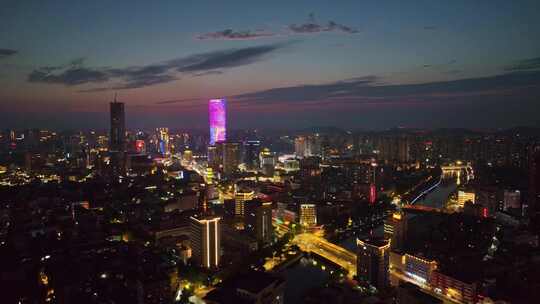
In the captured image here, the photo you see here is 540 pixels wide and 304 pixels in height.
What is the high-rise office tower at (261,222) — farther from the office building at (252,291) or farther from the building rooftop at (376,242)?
the office building at (252,291)

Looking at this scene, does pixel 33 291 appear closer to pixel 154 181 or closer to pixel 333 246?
pixel 333 246

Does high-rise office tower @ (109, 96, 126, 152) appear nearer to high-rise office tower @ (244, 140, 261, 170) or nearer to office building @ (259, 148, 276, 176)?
high-rise office tower @ (244, 140, 261, 170)

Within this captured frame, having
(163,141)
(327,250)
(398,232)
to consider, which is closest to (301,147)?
(163,141)

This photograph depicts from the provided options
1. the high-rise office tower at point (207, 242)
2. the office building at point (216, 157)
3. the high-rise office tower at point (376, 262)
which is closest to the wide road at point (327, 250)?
the high-rise office tower at point (376, 262)

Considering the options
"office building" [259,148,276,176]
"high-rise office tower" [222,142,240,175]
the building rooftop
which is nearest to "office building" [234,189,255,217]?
the building rooftop

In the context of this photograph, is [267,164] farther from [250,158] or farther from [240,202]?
[240,202]

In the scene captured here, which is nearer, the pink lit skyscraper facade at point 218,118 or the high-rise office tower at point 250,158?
the high-rise office tower at point 250,158

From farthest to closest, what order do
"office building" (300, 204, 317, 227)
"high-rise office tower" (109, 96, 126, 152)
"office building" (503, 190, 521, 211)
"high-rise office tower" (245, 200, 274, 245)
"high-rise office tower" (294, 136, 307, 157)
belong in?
"high-rise office tower" (294, 136, 307, 157) < "high-rise office tower" (109, 96, 126, 152) < "office building" (503, 190, 521, 211) < "office building" (300, 204, 317, 227) < "high-rise office tower" (245, 200, 274, 245)
